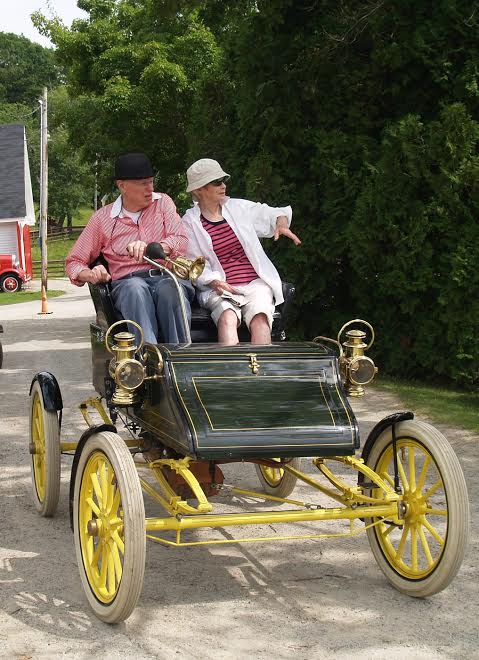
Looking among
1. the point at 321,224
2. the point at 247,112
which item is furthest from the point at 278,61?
the point at 321,224

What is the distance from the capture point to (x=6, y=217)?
4116 centimetres

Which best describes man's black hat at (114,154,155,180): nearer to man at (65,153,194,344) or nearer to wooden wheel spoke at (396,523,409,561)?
man at (65,153,194,344)

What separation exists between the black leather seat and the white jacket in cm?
8

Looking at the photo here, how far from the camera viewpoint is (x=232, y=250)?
19.7 feet

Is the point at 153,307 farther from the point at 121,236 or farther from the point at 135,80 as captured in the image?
the point at 135,80

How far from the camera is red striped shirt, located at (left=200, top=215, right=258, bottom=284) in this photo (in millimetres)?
5941

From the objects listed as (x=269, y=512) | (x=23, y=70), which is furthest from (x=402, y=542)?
(x=23, y=70)

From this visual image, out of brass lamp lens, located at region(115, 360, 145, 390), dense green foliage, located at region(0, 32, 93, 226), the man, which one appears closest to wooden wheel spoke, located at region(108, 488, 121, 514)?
brass lamp lens, located at region(115, 360, 145, 390)

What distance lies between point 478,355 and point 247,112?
4.08 meters

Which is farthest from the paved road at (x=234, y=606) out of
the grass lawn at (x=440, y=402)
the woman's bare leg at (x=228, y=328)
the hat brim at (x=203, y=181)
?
the grass lawn at (x=440, y=402)

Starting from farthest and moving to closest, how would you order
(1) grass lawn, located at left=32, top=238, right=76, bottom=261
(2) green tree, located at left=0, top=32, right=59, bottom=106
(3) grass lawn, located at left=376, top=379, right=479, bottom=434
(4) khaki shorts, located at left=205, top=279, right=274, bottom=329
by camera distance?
(2) green tree, located at left=0, top=32, right=59, bottom=106, (1) grass lawn, located at left=32, top=238, right=76, bottom=261, (3) grass lawn, located at left=376, top=379, right=479, bottom=434, (4) khaki shorts, located at left=205, top=279, right=274, bottom=329

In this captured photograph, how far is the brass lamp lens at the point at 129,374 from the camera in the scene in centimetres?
454

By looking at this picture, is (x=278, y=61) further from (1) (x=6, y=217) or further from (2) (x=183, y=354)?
(1) (x=6, y=217)

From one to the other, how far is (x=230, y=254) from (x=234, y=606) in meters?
2.23
